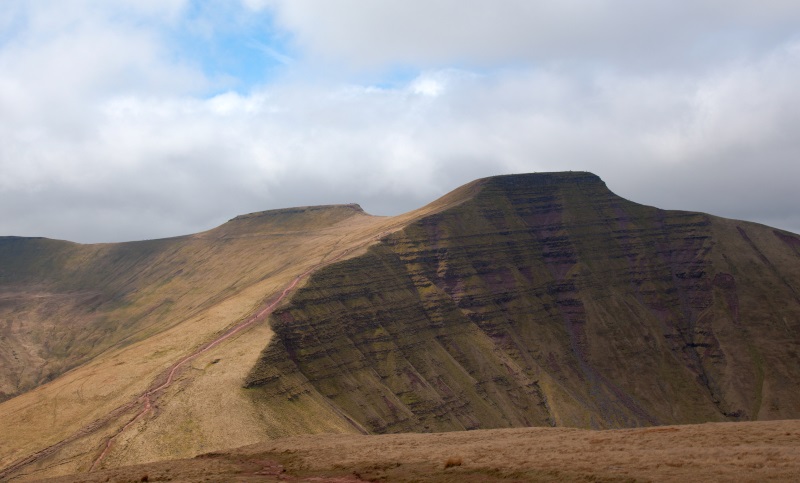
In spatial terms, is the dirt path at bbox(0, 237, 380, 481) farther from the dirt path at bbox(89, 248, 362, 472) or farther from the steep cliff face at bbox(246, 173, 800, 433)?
the steep cliff face at bbox(246, 173, 800, 433)

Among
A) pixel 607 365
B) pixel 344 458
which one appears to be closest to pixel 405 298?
pixel 607 365

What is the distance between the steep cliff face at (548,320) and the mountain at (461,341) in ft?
1.37

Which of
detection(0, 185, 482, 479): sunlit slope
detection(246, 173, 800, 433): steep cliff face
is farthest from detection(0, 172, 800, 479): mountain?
detection(246, 173, 800, 433): steep cliff face

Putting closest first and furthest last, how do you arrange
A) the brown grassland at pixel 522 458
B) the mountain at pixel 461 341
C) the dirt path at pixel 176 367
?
1. the brown grassland at pixel 522 458
2. the dirt path at pixel 176 367
3. the mountain at pixel 461 341

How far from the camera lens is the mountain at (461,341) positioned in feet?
285

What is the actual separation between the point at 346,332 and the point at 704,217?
119 meters

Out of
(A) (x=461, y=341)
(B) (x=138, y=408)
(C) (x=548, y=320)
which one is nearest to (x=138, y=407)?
(B) (x=138, y=408)

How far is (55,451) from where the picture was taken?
76.1m

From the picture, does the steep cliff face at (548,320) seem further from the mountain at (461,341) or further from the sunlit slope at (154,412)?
the sunlit slope at (154,412)

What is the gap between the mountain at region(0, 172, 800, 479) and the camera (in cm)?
8675

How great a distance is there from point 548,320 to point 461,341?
29425 millimetres

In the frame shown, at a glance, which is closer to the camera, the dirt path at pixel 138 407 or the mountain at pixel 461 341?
the dirt path at pixel 138 407

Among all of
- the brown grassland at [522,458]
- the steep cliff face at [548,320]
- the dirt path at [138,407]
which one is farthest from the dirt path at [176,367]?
the brown grassland at [522,458]

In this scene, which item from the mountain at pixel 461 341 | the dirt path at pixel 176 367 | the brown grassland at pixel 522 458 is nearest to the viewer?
the brown grassland at pixel 522 458
